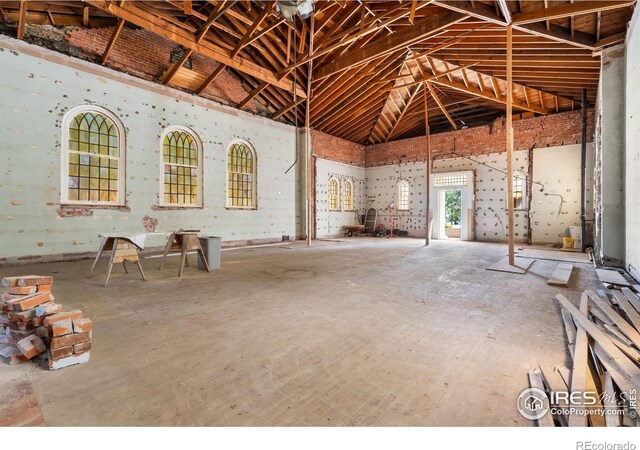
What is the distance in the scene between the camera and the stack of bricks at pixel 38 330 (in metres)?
1.87

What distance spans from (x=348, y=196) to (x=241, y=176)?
6.51m

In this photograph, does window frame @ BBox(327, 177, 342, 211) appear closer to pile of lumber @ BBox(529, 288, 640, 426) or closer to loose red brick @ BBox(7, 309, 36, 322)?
pile of lumber @ BBox(529, 288, 640, 426)

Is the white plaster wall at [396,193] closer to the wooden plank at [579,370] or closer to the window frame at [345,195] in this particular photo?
the window frame at [345,195]

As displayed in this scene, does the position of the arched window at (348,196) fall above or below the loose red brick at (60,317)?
above

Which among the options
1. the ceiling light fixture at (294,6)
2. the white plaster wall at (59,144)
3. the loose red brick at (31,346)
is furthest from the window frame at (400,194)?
the loose red brick at (31,346)

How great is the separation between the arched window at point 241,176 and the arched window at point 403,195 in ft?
25.5

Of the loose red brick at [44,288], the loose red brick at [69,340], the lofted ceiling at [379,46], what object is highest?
the lofted ceiling at [379,46]

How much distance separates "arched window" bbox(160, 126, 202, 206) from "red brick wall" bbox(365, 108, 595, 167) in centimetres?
973

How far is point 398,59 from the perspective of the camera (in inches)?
382

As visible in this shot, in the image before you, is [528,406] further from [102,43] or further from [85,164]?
[102,43]

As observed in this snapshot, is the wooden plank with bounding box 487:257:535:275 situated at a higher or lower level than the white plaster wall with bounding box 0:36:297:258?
lower

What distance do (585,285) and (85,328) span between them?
6.15 metres

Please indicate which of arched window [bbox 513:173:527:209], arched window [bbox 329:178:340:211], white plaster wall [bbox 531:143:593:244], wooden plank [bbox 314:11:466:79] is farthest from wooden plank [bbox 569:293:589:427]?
arched window [bbox 329:178:340:211]

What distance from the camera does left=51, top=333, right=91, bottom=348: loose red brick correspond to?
1.83 m
